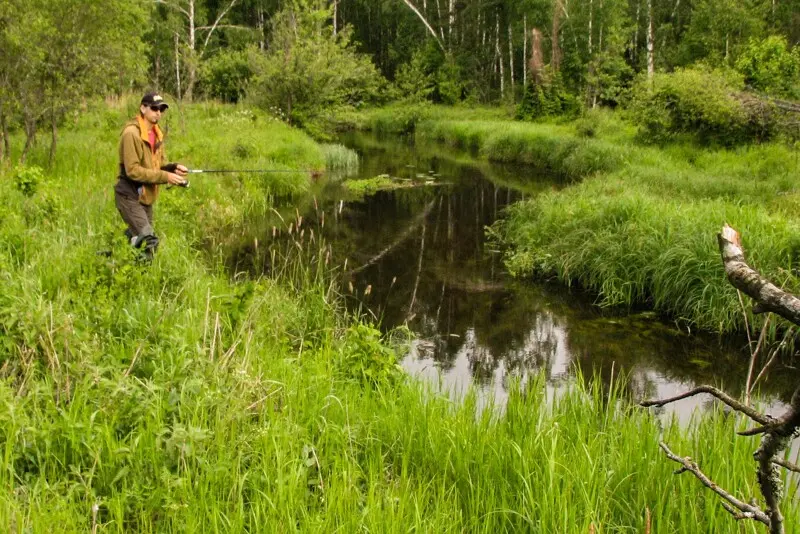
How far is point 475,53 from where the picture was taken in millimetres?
45062

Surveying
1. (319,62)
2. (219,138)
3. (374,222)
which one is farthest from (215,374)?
(319,62)

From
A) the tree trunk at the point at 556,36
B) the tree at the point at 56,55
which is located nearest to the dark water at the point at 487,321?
the tree at the point at 56,55

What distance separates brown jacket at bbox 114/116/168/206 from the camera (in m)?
7.45

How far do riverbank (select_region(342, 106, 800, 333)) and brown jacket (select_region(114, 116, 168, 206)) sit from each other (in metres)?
6.14

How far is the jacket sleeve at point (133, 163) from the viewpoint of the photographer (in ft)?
24.2

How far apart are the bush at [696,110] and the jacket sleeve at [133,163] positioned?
15163mm

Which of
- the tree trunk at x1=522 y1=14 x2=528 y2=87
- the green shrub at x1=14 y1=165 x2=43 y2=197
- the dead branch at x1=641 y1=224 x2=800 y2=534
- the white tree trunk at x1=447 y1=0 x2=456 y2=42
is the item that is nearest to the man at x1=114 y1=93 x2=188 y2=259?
the green shrub at x1=14 y1=165 x2=43 y2=197

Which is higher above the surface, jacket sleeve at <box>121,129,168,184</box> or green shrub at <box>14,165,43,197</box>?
jacket sleeve at <box>121,129,168,184</box>

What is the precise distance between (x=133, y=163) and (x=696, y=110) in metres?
16.0

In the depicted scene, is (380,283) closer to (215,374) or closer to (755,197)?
(215,374)

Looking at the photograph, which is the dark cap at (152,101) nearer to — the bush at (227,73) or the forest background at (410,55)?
the forest background at (410,55)

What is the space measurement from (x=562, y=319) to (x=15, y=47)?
30.9 ft

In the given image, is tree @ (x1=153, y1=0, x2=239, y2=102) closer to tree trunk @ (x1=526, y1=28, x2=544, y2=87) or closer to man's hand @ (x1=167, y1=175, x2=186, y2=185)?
man's hand @ (x1=167, y1=175, x2=186, y2=185)

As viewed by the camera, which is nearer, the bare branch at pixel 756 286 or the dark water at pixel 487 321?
the bare branch at pixel 756 286
